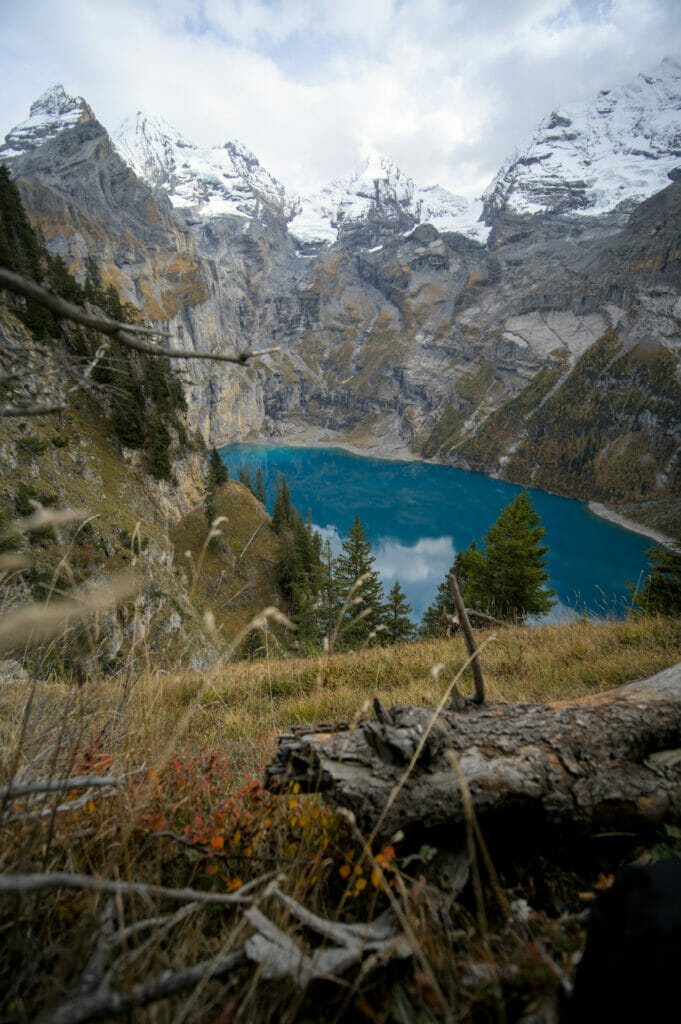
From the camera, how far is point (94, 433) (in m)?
31.4

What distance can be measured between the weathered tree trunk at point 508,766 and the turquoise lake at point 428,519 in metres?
34.1

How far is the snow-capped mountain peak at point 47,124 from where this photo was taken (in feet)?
584

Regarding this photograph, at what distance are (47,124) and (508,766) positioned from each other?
280009 millimetres

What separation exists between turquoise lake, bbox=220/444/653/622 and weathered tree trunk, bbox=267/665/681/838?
112ft

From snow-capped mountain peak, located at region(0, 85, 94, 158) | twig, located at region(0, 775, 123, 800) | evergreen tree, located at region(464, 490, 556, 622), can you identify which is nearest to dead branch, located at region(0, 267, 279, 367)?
twig, located at region(0, 775, 123, 800)

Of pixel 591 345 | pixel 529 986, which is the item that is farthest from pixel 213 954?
pixel 591 345

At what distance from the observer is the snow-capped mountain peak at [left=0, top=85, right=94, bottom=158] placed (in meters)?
178

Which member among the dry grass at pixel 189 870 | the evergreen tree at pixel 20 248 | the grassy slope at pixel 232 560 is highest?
the evergreen tree at pixel 20 248

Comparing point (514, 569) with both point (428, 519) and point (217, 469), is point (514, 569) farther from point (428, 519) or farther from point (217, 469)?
point (428, 519)

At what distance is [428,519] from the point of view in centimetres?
9800

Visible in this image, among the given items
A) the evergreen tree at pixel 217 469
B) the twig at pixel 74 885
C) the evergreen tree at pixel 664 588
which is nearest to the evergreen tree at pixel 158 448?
the evergreen tree at pixel 217 469

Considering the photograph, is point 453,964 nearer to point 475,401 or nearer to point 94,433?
point 94,433

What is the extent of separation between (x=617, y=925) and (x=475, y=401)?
185 m

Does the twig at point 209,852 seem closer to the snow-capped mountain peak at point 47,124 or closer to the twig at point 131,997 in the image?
the twig at point 131,997
